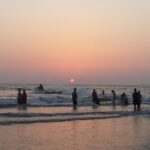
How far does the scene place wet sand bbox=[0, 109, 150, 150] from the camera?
16203mm

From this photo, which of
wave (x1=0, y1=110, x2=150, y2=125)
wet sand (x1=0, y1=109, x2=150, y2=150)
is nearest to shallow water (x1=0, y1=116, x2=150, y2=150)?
wet sand (x1=0, y1=109, x2=150, y2=150)

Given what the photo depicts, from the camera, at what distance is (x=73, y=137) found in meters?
18.7

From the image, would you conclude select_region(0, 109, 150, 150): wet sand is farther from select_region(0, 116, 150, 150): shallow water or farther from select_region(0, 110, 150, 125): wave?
select_region(0, 110, 150, 125): wave

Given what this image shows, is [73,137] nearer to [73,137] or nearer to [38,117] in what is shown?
[73,137]

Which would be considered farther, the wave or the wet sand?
the wave

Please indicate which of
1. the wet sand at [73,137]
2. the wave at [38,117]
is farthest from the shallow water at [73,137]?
the wave at [38,117]

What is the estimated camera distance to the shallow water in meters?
16.2

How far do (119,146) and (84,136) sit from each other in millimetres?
2843

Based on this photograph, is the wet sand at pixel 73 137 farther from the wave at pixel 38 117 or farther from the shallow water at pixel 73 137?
the wave at pixel 38 117

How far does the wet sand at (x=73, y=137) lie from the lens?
638 inches

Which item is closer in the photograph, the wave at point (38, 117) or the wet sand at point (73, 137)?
the wet sand at point (73, 137)

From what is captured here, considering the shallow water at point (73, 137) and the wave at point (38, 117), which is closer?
the shallow water at point (73, 137)

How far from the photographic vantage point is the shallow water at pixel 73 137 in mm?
16234

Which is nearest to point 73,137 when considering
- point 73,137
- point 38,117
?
point 73,137
